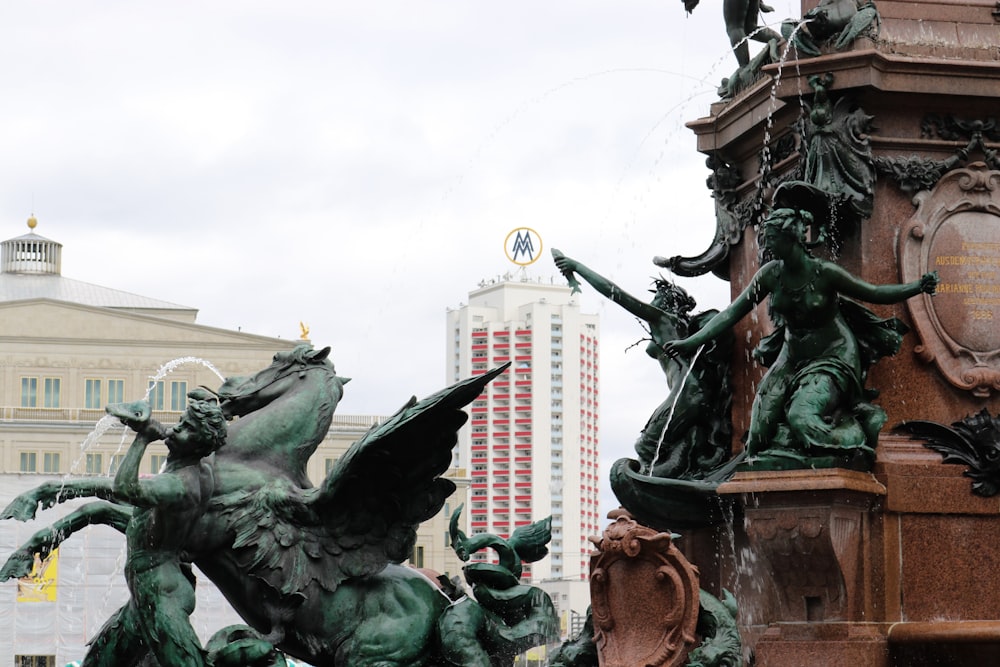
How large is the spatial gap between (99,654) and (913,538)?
5.02 metres

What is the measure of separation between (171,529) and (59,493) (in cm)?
84

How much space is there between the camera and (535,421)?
339ft

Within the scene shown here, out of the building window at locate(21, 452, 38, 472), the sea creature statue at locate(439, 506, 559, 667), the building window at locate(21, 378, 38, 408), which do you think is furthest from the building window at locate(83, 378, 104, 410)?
the sea creature statue at locate(439, 506, 559, 667)

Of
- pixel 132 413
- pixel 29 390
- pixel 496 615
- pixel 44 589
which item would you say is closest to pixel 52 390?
pixel 29 390

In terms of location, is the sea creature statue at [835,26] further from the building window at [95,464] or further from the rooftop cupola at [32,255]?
the rooftop cupola at [32,255]

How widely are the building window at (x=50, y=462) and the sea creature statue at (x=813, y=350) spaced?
6858cm

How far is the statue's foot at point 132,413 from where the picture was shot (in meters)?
9.23

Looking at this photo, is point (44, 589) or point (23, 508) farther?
point (44, 589)

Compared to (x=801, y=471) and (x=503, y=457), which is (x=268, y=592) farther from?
(x=503, y=457)

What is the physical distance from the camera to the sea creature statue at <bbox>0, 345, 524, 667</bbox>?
9828 mm

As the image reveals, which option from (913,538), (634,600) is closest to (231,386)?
(634,600)

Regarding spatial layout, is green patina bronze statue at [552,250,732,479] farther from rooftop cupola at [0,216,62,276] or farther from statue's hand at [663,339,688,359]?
rooftop cupola at [0,216,62,276]

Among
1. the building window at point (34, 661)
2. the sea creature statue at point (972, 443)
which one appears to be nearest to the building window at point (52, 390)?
the building window at point (34, 661)

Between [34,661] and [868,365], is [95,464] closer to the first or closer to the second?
[34,661]
